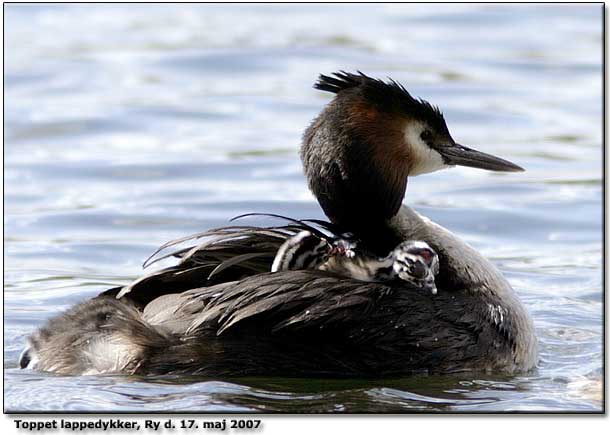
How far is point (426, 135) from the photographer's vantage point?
7352 mm

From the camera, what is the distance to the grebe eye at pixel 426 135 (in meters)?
7.33

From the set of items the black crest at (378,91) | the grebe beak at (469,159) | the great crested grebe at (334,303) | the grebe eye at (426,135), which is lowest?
the great crested grebe at (334,303)

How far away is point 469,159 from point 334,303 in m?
1.41

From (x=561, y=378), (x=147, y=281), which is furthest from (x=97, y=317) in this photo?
(x=561, y=378)

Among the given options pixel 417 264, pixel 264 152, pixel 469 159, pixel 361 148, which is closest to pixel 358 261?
pixel 417 264

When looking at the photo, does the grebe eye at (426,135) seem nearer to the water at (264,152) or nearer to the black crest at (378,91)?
the black crest at (378,91)

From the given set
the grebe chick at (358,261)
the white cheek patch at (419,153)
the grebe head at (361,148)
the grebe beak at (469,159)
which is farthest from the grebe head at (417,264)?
the grebe beak at (469,159)

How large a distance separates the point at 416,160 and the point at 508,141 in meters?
5.60

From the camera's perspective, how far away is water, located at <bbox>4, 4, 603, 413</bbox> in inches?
263

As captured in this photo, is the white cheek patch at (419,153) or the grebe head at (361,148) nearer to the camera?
the grebe head at (361,148)

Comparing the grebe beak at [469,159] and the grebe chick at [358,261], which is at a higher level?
the grebe beak at [469,159]

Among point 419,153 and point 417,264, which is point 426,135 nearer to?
point 419,153

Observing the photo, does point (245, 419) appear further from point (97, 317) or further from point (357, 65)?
point (357, 65)

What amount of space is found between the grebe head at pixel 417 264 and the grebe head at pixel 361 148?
37cm
